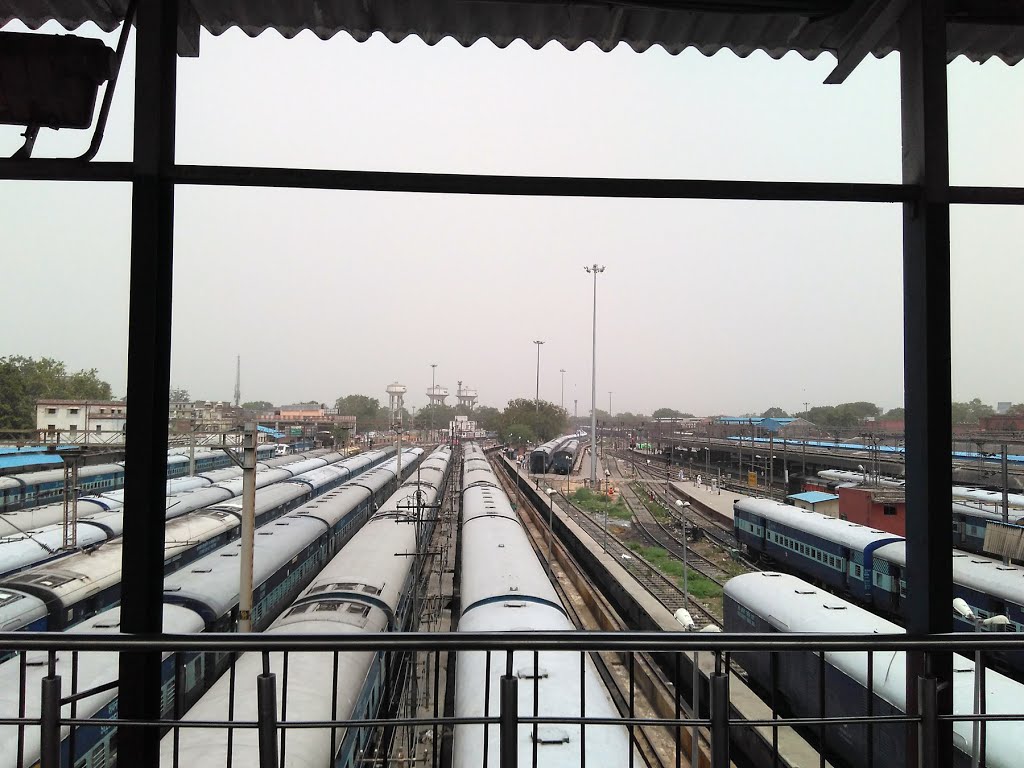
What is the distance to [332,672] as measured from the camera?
4391mm

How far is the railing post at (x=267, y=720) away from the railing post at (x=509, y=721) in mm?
657

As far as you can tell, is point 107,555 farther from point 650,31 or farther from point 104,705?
point 650,31

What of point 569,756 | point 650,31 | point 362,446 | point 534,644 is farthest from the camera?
point 362,446

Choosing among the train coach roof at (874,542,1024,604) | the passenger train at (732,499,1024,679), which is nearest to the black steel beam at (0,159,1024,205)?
the passenger train at (732,499,1024,679)

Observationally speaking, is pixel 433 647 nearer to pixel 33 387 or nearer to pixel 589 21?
pixel 589 21

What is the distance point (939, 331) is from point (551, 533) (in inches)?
668

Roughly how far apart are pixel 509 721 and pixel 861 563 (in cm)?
1170

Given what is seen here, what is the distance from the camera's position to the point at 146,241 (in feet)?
6.38

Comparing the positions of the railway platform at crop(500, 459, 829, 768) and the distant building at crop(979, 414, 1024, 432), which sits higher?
the distant building at crop(979, 414, 1024, 432)

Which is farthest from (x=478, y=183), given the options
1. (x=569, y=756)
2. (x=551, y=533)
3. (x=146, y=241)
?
(x=551, y=533)

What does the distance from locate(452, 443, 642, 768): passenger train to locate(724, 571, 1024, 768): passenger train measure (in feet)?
4.62

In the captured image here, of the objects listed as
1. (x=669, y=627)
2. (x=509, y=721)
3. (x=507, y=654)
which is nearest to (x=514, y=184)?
(x=507, y=654)

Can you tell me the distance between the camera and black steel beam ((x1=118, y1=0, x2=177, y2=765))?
1894 millimetres

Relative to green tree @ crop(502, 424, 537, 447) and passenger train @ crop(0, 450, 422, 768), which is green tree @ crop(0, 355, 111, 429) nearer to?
passenger train @ crop(0, 450, 422, 768)
